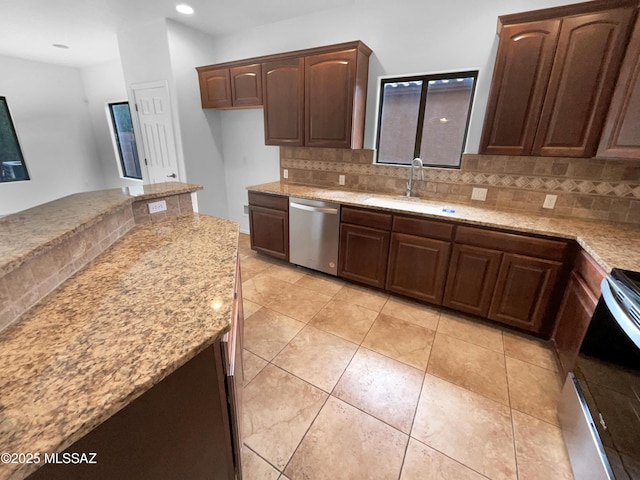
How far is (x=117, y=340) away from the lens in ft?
2.45

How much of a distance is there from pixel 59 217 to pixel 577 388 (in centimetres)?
253

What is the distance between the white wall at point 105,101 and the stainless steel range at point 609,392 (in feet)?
20.7

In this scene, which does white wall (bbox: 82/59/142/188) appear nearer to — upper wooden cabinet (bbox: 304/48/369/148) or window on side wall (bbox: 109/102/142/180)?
window on side wall (bbox: 109/102/142/180)

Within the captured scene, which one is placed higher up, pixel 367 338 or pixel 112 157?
pixel 112 157

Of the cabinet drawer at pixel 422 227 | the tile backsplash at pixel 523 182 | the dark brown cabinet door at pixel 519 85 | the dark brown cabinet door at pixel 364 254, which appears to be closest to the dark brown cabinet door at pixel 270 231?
the dark brown cabinet door at pixel 364 254

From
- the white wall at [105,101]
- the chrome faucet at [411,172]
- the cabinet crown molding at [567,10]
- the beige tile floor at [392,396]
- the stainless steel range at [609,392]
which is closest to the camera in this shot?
the stainless steel range at [609,392]

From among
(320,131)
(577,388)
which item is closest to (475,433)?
(577,388)

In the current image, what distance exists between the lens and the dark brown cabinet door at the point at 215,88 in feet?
10.8

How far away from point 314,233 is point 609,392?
225cm

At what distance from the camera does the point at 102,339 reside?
75 cm

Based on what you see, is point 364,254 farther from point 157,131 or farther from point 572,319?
point 157,131

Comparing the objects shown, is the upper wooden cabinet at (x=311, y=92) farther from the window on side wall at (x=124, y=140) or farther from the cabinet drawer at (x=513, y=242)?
the window on side wall at (x=124, y=140)

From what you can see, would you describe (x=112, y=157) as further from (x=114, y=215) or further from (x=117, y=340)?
(x=117, y=340)

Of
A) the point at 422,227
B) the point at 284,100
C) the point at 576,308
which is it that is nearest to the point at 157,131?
the point at 284,100
